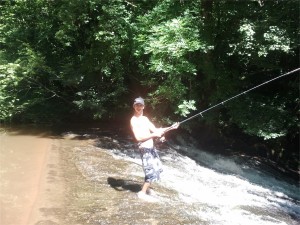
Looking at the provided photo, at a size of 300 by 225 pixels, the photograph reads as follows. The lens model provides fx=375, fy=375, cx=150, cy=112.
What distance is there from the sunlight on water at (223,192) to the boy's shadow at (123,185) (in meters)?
0.53

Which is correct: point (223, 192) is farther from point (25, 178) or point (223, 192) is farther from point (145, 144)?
point (25, 178)

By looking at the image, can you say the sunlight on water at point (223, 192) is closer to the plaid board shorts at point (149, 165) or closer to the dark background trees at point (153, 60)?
the plaid board shorts at point (149, 165)

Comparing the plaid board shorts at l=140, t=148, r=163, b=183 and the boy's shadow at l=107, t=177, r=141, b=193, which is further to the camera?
the boy's shadow at l=107, t=177, r=141, b=193

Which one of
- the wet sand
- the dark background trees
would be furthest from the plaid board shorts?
the dark background trees

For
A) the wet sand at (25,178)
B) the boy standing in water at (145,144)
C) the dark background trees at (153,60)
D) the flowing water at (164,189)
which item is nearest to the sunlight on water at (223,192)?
the flowing water at (164,189)

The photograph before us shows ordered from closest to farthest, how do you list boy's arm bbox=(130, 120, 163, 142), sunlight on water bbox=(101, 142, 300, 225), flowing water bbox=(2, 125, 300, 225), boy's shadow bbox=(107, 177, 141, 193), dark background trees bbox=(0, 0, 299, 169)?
1. flowing water bbox=(2, 125, 300, 225)
2. boy's arm bbox=(130, 120, 163, 142)
3. sunlight on water bbox=(101, 142, 300, 225)
4. boy's shadow bbox=(107, 177, 141, 193)
5. dark background trees bbox=(0, 0, 299, 169)

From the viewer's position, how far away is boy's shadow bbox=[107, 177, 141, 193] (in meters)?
6.42

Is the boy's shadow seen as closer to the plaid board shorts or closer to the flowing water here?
the flowing water

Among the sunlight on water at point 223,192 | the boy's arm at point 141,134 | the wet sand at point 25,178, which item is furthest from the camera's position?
the sunlight on water at point 223,192

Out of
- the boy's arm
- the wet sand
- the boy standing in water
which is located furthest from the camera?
the boy standing in water

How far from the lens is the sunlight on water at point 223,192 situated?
5.98 m

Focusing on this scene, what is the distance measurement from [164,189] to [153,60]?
3.64m

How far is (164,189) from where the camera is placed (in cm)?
668

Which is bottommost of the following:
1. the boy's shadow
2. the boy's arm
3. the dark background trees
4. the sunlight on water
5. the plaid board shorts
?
the sunlight on water
